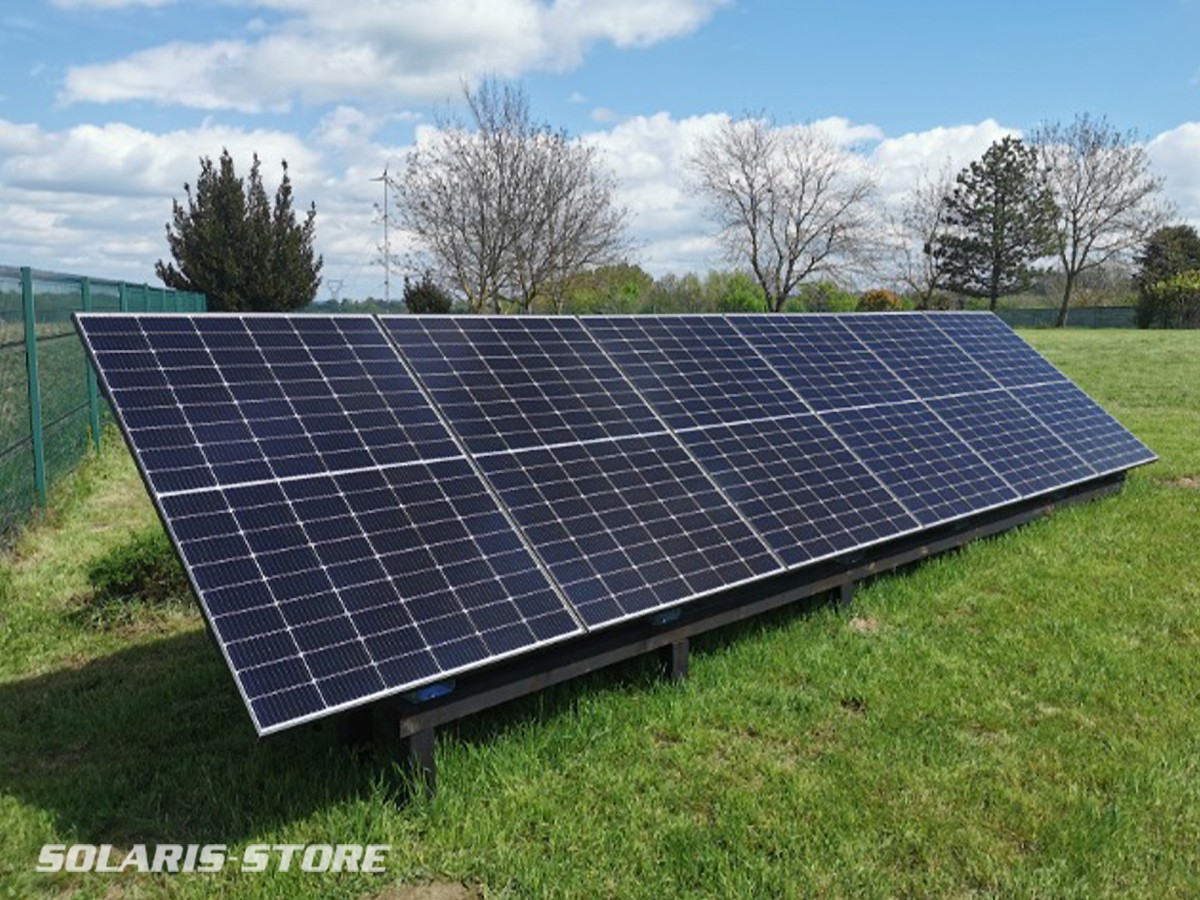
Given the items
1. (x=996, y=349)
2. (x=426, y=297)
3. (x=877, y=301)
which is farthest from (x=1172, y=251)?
(x=996, y=349)

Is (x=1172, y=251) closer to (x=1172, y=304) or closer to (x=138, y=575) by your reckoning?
(x=1172, y=304)

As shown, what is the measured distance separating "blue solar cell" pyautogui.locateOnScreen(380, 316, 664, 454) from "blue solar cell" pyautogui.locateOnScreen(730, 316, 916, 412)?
2.21 meters

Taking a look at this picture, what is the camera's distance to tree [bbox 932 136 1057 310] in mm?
57219

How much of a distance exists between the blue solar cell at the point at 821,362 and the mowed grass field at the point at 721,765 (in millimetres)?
2055

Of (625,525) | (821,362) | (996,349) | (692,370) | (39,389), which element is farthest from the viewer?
(996,349)

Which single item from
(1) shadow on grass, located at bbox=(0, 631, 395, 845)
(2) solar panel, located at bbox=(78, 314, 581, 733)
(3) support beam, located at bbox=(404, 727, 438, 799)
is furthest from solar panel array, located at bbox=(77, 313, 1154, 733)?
(1) shadow on grass, located at bbox=(0, 631, 395, 845)

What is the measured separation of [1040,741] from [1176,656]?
1.87 m

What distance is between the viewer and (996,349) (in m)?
12.0

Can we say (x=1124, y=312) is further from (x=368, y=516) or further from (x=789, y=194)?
(x=368, y=516)

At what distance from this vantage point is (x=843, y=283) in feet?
145

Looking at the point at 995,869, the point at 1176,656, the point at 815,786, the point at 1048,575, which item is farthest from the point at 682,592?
the point at 1048,575

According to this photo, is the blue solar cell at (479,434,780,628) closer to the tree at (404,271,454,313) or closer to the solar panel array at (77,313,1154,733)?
the solar panel array at (77,313,1154,733)

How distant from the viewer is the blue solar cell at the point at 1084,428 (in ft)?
33.6

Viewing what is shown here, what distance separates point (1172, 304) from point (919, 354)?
4234cm
